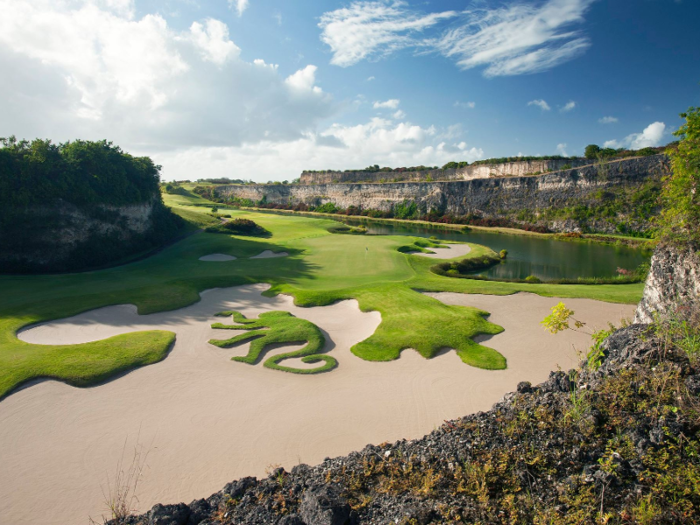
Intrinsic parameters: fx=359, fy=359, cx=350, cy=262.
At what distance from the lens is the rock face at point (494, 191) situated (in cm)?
4975

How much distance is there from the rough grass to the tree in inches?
2607

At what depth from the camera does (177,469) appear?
7449 mm

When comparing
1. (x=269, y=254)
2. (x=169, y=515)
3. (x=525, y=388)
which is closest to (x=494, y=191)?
(x=269, y=254)

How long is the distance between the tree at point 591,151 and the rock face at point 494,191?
37.4 ft

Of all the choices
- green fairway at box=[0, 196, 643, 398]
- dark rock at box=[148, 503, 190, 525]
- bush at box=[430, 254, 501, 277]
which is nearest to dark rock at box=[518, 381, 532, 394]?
green fairway at box=[0, 196, 643, 398]

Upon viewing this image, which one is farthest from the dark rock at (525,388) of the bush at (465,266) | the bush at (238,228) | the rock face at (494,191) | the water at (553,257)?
the bush at (238,228)

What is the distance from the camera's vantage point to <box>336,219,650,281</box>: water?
94.9 ft

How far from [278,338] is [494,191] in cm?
5859

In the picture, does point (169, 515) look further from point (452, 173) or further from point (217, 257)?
point (452, 173)

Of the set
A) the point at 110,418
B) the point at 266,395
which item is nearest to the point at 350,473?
the point at 266,395

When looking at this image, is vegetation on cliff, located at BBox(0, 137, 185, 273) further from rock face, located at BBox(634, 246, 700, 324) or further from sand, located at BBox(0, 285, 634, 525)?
rock face, located at BBox(634, 246, 700, 324)

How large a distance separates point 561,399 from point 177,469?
769 centimetres

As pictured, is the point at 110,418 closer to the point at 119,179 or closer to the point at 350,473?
the point at 350,473

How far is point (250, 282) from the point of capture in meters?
21.4
